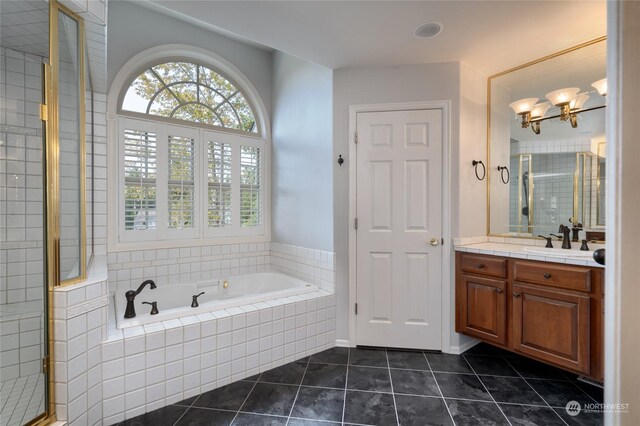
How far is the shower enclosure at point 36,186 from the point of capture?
1.42 metres

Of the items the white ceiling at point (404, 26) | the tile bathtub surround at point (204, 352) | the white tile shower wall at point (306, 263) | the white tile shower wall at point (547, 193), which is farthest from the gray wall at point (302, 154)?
the white tile shower wall at point (547, 193)

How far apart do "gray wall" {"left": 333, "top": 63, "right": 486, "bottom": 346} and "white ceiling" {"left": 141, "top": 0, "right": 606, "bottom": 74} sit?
0.40 ft

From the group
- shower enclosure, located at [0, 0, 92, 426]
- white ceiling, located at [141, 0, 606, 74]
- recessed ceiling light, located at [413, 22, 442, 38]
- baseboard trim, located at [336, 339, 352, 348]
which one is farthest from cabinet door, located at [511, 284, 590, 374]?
Result: shower enclosure, located at [0, 0, 92, 426]

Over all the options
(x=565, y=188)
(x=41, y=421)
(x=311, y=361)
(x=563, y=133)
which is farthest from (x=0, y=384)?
(x=563, y=133)

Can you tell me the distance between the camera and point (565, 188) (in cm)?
220

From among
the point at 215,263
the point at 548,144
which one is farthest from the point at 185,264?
the point at 548,144

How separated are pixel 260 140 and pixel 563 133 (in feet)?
9.16

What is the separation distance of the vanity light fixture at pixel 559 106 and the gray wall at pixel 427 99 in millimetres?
293

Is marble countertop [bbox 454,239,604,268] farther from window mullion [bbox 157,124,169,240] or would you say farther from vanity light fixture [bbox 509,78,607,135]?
window mullion [bbox 157,124,169,240]

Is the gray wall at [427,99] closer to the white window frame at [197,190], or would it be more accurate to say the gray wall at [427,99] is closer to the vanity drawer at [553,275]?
the vanity drawer at [553,275]

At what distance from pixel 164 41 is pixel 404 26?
230 centimetres

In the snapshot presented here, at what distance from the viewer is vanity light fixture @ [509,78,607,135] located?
2.10 m

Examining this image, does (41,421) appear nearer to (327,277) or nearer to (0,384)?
(0,384)

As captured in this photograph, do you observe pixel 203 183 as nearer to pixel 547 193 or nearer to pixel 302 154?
pixel 302 154
